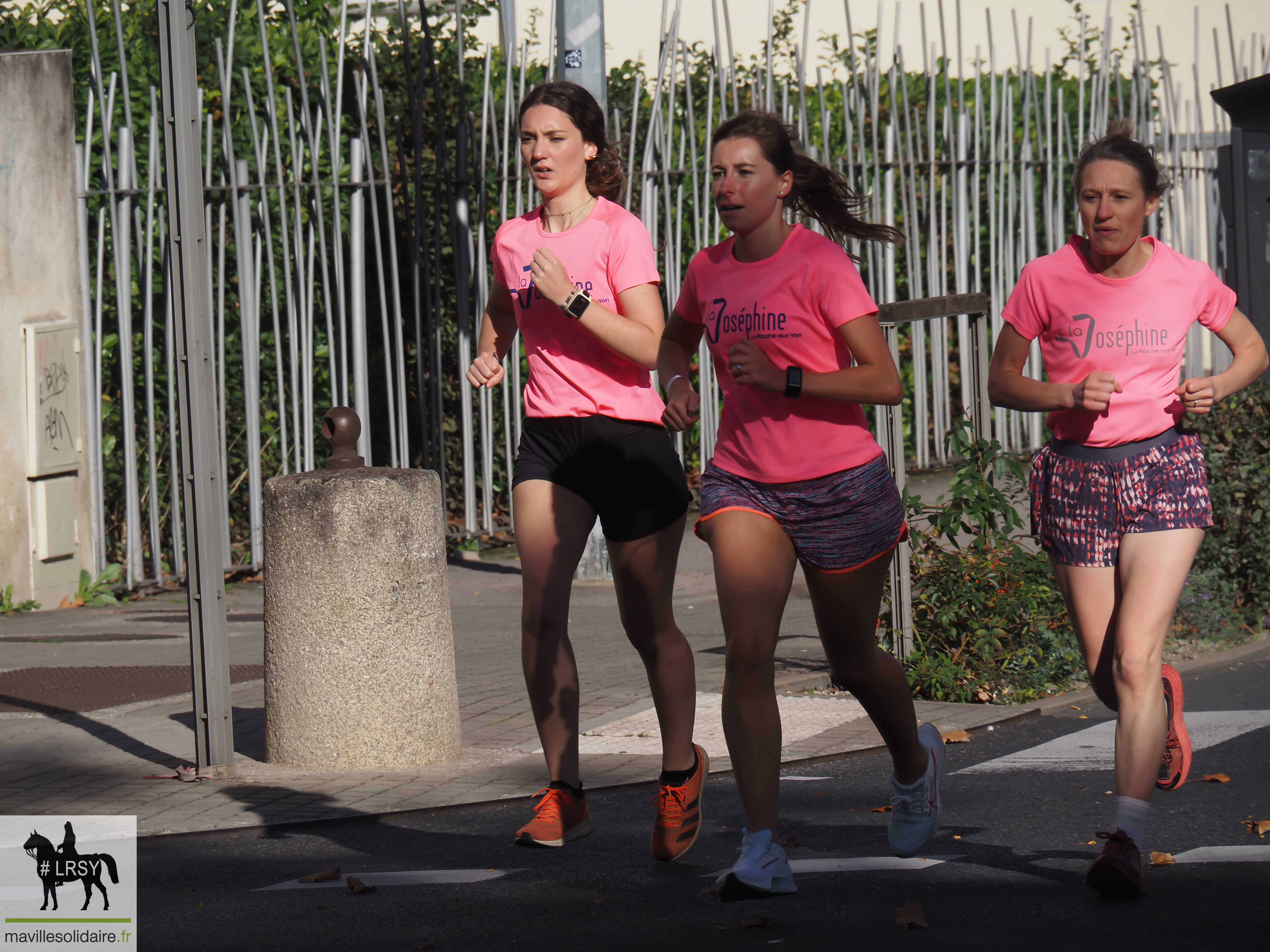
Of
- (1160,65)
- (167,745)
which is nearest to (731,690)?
(167,745)

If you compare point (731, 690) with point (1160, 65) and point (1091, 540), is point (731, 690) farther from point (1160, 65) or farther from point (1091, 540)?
point (1160, 65)

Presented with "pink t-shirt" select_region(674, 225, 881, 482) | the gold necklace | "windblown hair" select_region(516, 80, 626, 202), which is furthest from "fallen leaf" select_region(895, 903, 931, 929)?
"windblown hair" select_region(516, 80, 626, 202)

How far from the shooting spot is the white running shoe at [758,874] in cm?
422

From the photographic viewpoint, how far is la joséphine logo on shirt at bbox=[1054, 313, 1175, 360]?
4465mm

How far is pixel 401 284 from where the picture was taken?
12.0 meters

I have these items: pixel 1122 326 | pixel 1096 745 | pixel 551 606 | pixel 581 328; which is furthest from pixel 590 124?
pixel 1096 745

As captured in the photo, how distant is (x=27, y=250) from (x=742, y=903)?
313 inches

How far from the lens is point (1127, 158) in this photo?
458 cm

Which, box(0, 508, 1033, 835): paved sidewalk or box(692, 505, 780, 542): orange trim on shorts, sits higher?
box(692, 505, 780, 542): orange trim on shorts

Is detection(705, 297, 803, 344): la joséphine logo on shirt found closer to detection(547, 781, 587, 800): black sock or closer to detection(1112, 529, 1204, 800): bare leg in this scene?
detection(1112, 529, 1204, 800): bare leg

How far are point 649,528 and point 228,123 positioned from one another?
→ 690cm

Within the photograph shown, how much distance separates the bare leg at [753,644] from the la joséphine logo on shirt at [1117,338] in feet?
3.00

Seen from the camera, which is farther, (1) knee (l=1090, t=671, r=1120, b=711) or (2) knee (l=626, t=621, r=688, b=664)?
(2) knee (l=626, t=621, r=688, b=664)

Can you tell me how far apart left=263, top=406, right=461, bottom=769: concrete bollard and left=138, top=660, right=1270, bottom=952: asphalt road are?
65 cm
